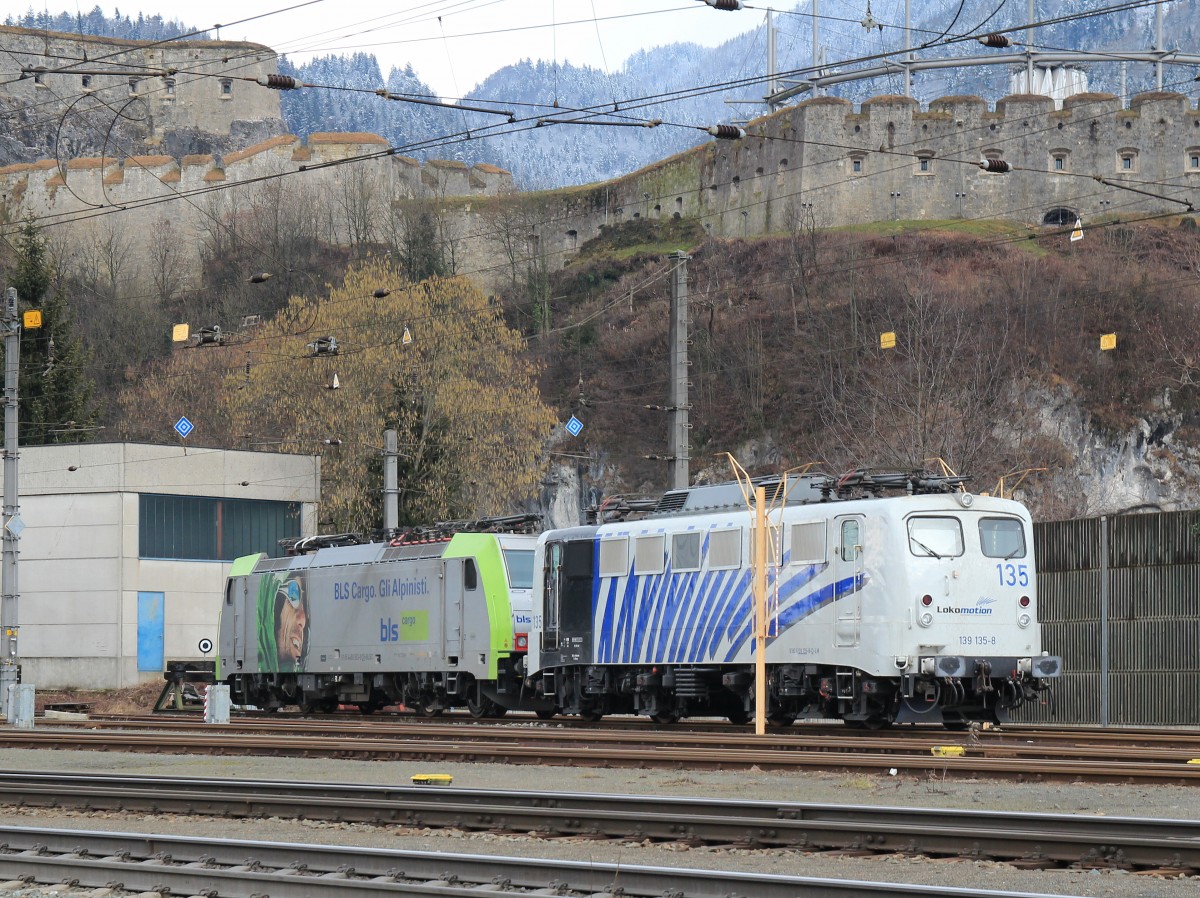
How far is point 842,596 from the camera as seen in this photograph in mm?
23156

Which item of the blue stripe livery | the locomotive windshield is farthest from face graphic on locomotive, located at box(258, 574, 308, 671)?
the blue stripe livery

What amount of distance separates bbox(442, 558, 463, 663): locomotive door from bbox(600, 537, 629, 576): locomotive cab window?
171 inches

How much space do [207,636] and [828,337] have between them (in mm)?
41577

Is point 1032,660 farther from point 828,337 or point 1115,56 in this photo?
point 1115,56

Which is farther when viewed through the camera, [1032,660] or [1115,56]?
[1115,56]

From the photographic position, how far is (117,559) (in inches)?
1789

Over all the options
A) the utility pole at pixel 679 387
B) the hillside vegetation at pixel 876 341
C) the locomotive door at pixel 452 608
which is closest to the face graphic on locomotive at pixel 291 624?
the locomotive door at pixel 452 608

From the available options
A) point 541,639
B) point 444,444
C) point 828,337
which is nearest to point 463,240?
point 828,337

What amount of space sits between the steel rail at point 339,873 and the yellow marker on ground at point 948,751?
8031 mm

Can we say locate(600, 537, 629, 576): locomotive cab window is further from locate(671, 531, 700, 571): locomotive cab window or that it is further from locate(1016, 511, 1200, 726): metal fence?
locate(1016, 511, 1200, 726): metal fence

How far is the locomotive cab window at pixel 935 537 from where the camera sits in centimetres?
2300

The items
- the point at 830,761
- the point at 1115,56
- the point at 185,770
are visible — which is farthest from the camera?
the point at 1115,56

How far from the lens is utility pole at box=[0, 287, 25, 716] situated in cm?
3319

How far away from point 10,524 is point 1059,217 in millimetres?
78219
